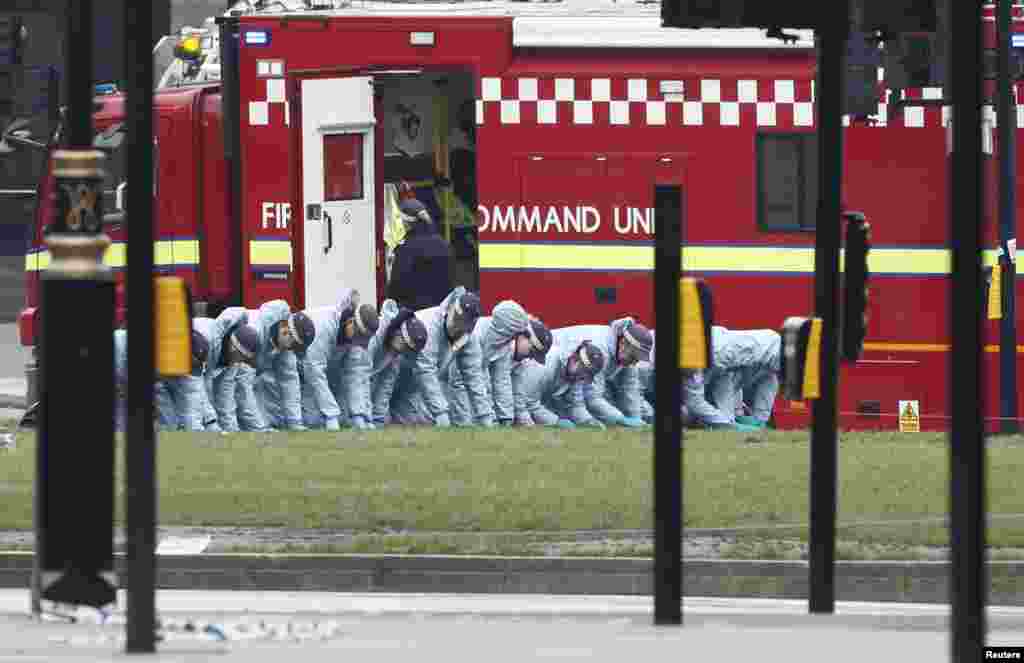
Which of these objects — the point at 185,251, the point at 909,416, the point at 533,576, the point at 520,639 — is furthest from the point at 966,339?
the point at 185,251

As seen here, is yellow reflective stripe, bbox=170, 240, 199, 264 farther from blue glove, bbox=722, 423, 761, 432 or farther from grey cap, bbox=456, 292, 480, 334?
blue glove, bbox=722, 423, 761, 432

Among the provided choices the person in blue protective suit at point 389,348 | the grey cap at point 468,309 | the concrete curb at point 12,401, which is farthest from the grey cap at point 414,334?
the concrete curb at point 12,401

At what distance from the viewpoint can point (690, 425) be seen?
62.5 ft

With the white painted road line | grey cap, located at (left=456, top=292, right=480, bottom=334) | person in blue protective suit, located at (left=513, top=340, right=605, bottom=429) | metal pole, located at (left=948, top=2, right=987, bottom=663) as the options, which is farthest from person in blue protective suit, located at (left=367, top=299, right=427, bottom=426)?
metal pole, located at (left=948, top=2, right=987, bottom=663)

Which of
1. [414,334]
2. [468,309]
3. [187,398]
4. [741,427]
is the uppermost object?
[468,309]

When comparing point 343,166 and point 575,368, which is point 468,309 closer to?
point 575,368

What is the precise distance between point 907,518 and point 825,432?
439cm

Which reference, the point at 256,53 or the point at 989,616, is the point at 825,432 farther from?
the point at 256,53

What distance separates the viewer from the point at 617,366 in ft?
61.9

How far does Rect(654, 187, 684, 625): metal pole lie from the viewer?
8594 millimetres

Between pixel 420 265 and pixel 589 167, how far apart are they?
1.42 meters

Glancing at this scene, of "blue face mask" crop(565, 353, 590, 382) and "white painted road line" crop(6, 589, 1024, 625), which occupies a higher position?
"blue face mask" crop(565, 353, 590, 382)

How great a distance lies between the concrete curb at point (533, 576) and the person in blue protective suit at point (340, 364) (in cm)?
601

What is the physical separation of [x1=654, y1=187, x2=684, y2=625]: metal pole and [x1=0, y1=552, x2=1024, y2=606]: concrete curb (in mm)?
3374
